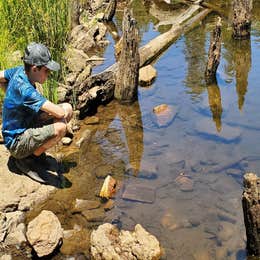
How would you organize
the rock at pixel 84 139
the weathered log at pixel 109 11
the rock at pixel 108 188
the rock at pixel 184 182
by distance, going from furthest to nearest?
the weathered log at pixel 109 11 < the rock at pixel 84 139 < the rock at pixel 184 182 < the rock at pixel 108 188

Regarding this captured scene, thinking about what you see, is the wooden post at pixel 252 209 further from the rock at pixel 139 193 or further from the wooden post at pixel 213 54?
the wooden post at pixel 213 54

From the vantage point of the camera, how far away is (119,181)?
21.4 ft

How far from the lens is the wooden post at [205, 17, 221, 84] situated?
9.52 meters

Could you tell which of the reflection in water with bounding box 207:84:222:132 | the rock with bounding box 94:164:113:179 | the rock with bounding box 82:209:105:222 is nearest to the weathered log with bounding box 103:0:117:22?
the reflection in water with bounding box 207:84:222:132

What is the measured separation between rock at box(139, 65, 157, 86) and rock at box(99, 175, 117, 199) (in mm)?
4474

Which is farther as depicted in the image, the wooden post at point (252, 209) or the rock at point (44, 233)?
the rock at point (44, 233)

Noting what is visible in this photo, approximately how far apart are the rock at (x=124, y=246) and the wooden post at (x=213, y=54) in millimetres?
5920

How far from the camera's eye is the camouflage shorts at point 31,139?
5.62m

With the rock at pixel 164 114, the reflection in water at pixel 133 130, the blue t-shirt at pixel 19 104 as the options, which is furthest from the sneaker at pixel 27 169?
the rock at pixel 164 114

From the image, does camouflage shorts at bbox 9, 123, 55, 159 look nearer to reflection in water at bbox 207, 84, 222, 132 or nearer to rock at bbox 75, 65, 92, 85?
rock at bbox 75, 65, 92, 85

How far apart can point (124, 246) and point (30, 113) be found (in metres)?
2.27

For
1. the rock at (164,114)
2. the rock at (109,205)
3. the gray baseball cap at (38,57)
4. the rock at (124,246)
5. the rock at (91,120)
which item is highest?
the gray baseball cap at (38,57)

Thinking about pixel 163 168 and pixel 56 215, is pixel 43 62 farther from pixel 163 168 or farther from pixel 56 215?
pixel 163 168

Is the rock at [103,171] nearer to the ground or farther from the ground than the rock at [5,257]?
nearer to the ground
